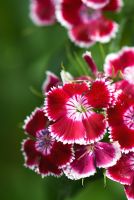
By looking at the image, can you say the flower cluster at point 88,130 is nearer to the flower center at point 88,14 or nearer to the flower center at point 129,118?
the flower center at point 129,118

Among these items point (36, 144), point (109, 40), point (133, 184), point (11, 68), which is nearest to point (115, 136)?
point (133, 184)

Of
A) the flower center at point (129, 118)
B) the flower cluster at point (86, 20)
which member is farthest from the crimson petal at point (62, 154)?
the flower cluster at point (86, 20)

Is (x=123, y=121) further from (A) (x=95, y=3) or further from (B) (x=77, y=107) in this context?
(A) (x=95, y=3)

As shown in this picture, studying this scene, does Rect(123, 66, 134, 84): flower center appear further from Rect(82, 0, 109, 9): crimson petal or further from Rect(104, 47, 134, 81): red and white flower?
Rect(82, 0, 109, 9): crimson petal

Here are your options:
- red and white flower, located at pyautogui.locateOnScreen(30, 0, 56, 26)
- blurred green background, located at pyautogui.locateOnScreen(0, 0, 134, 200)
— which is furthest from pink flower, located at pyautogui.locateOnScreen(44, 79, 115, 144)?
blurred green background, located at pyautogui.locateOnScreen(0, 0, 134, 200)

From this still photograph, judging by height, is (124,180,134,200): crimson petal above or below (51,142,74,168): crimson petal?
below

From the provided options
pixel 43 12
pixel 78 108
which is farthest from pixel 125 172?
pixel 43 12
